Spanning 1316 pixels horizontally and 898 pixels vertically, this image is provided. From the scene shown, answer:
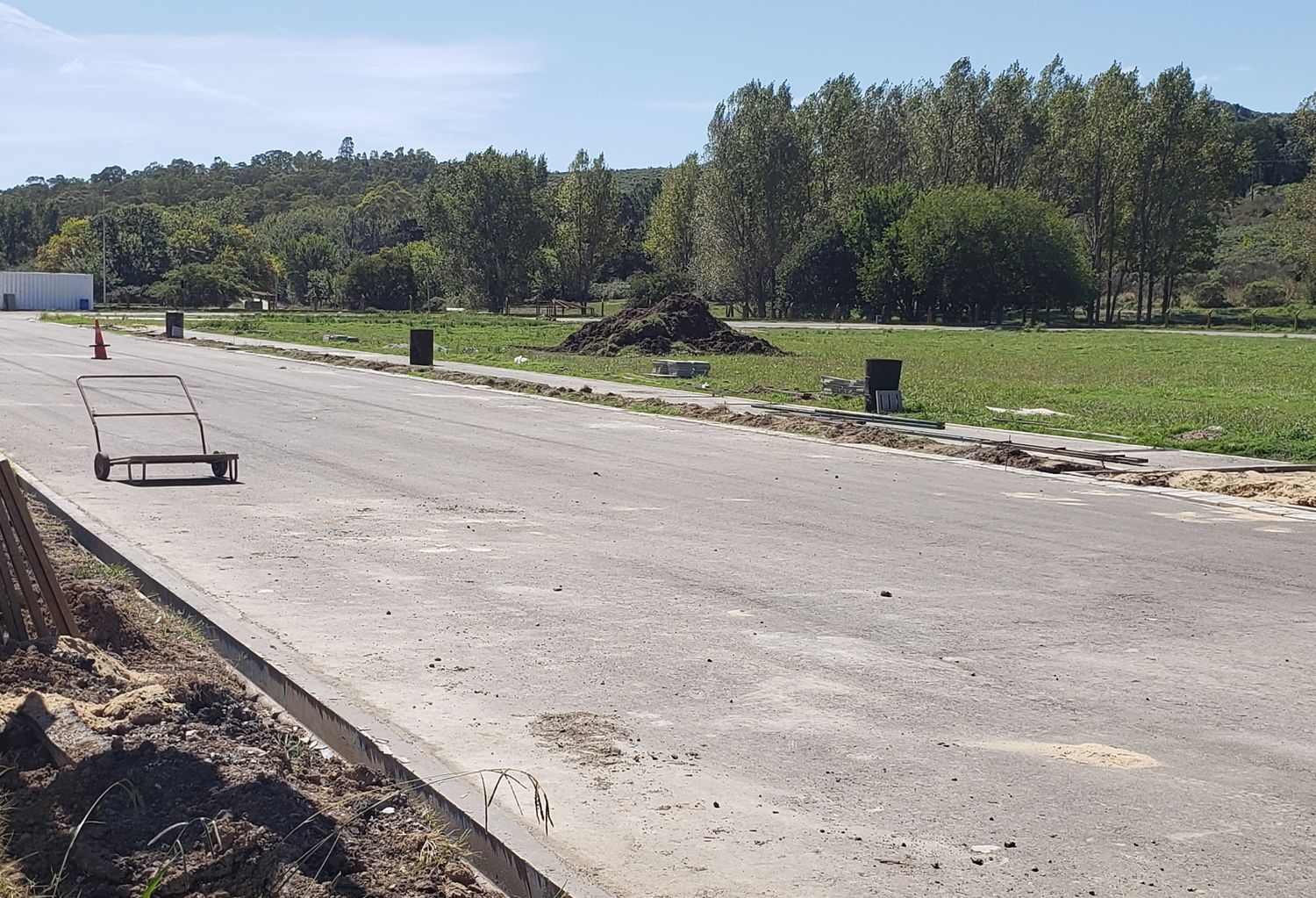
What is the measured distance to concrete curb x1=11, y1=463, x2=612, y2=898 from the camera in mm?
4430

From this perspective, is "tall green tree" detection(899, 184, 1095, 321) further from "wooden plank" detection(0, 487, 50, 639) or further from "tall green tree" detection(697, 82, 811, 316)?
"wooden plank" detection(0, 487, 50, 639)

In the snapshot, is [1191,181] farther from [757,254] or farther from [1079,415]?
[1079,415]

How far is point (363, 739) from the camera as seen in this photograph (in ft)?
18.4

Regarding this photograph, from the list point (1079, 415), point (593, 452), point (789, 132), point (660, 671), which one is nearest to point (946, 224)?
point (789, 132)

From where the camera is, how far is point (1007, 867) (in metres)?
4.64

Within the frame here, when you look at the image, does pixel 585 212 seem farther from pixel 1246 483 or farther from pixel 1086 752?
pixel 1086 752

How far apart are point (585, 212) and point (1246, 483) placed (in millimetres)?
99550

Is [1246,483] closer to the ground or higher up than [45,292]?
closer to the ground

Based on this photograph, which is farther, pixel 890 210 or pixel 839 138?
pixel 839 138

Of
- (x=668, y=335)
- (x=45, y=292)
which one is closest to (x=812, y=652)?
(x=668, y=335)

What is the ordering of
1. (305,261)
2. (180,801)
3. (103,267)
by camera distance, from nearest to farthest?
(180,801), (103,267), (305,261)

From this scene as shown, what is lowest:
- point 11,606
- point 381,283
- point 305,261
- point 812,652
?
point 812,652

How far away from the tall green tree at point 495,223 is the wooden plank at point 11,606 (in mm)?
101755

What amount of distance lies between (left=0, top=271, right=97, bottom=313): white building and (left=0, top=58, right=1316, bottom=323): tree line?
7356 millimetres
